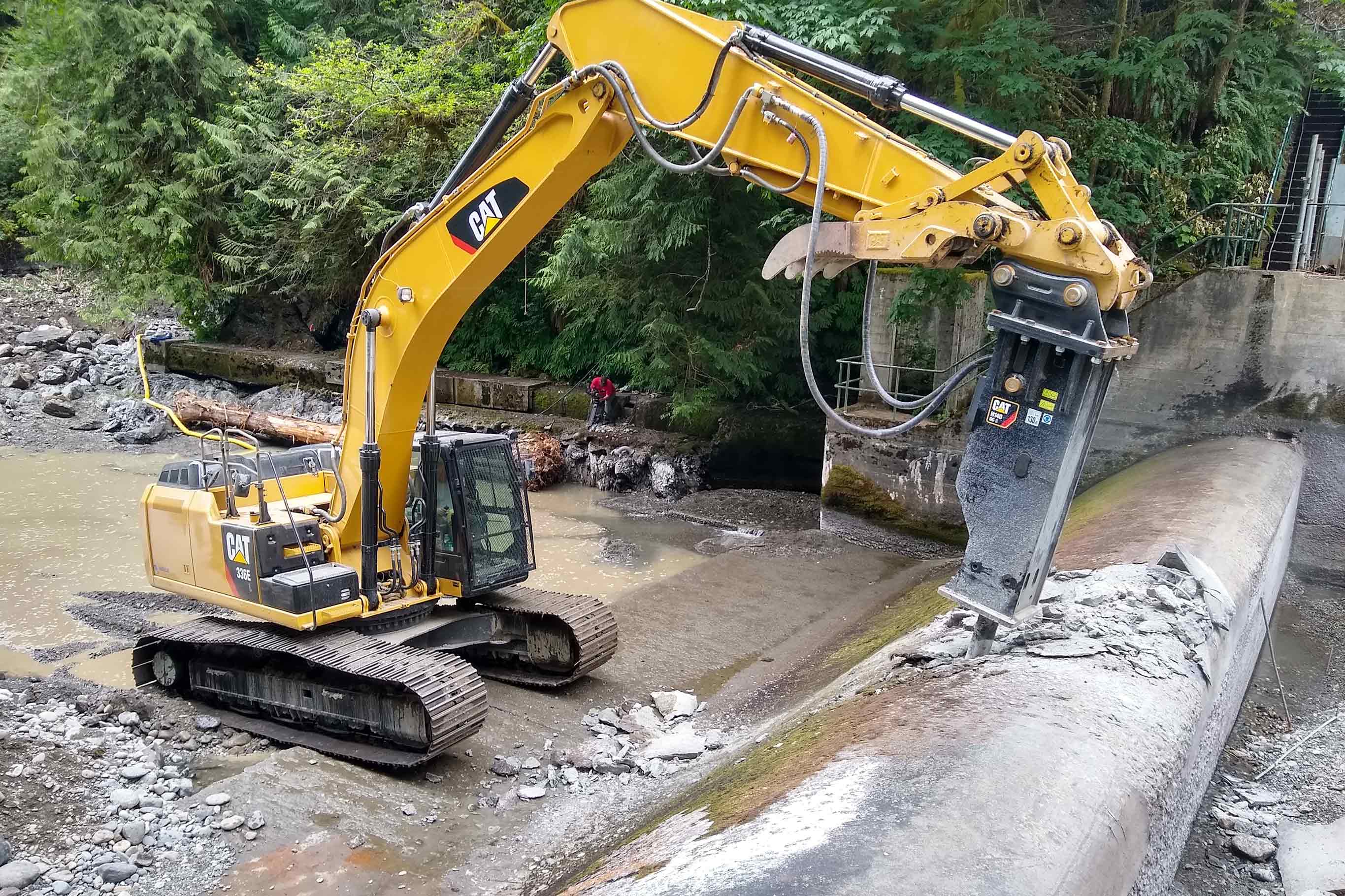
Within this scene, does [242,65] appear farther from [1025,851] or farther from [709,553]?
[1025,851]

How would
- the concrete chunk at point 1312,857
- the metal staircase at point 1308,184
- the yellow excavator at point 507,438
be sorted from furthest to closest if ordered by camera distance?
the metal staircase at point 1308,184 < the concrete chunk at point 1312,857 < the yellow excavator at point 507,438

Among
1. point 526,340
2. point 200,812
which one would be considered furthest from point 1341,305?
point 526,340

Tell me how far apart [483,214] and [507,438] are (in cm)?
198

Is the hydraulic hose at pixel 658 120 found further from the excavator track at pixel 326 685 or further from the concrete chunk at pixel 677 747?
the concrete chunk at pixel 677 747

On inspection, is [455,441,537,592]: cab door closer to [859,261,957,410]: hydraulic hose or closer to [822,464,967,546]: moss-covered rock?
[859,261,957,410]: hydraulic hose

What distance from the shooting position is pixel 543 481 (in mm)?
15570

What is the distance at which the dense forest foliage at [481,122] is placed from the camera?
13.1 meters

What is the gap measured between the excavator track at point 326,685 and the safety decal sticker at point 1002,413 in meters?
3.75

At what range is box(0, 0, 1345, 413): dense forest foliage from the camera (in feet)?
42.9

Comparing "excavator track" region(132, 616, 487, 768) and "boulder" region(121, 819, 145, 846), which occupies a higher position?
"excavator track" region(132, 616, 487, 768)

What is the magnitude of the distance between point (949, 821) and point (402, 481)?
15.6ft

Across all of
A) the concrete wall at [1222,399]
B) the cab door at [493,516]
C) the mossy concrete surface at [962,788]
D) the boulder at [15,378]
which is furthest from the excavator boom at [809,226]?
the boulder at [15,378]

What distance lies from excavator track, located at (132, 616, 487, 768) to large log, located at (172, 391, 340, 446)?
9275 mm

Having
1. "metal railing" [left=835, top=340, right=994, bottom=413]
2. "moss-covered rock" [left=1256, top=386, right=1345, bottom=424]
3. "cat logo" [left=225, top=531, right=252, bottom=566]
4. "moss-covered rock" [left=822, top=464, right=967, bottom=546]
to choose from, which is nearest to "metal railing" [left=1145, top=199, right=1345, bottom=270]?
"moss-covered rock" [left=1256, top=386, right=1345, bottom=424]
